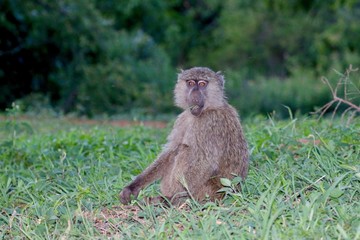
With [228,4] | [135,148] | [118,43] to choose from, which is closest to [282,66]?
[228,4]

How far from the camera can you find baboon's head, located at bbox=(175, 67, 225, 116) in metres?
5.38

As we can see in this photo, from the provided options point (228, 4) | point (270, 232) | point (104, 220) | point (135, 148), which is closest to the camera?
point (270, 232)

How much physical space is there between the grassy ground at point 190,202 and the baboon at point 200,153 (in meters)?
0.14

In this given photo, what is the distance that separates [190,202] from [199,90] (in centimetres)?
105

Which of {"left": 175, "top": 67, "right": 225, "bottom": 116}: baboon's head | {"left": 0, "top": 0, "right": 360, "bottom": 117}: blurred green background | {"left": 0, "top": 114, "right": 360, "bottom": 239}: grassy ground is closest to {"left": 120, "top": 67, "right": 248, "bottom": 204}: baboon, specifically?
{"left": 175, "top": 67, "right": 225, "bottom": 116}: baboon's head

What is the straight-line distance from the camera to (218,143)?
203 inches

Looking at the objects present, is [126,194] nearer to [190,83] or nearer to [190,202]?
[190,202]

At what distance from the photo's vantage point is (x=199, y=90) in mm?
5492

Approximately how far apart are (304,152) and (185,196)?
1.35 meters

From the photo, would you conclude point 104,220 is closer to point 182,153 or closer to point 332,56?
point 182,153

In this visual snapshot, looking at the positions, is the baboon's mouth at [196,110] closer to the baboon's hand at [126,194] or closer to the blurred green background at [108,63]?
the baboon's hand at [126,194]

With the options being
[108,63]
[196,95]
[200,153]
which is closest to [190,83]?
[196,95]

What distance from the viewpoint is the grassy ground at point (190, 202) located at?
411 cm

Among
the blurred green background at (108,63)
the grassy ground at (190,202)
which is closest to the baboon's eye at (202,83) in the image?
the grassy ground at (190,202)
